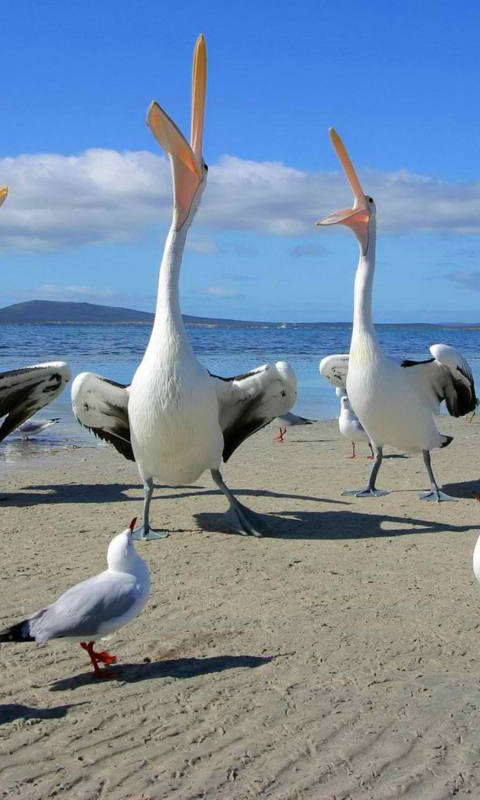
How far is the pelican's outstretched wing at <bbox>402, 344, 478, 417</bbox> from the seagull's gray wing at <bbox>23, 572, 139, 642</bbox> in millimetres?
4186

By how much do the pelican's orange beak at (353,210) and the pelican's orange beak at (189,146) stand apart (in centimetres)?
180

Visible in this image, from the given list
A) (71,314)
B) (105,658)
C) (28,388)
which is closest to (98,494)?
(28,388)

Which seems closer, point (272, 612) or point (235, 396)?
point (272, 612)

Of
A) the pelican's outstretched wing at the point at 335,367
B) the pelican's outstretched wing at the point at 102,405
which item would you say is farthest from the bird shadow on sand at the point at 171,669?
the pelican's outstretched wing at the point at 335,367

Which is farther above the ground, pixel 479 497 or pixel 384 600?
pixel 479 497

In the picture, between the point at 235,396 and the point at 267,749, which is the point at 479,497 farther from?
the point at 235,396

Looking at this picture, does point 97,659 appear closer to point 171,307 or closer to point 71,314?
point 171,307

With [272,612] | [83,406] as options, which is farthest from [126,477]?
[272,612]

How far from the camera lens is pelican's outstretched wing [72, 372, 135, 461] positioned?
607 cm

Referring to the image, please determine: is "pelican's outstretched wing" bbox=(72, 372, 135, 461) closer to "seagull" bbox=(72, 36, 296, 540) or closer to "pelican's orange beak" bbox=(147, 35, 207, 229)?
"seagull" bbox=(72, 36, 296, 540)

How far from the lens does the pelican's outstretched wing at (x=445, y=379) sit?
7.07 metres

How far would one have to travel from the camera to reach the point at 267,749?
2.87m

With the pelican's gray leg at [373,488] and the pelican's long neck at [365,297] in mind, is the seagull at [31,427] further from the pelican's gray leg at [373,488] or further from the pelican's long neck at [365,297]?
the pelican's long neck at [365,297]

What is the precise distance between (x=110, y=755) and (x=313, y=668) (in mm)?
1028
